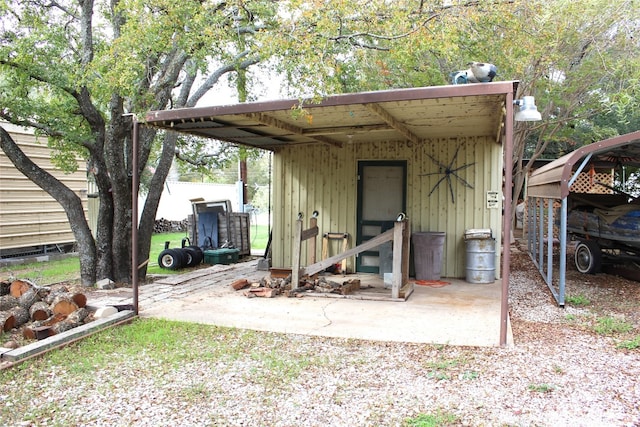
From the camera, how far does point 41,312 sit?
5.16 meters

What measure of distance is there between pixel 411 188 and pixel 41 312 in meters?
5.43

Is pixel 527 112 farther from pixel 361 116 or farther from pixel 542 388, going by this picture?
pixel 542 388

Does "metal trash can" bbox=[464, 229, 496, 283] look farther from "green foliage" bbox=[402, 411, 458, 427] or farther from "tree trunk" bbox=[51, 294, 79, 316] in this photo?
"tree trunk" bbox=[51, 294, 79, 316]

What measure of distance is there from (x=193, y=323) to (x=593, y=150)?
515cm

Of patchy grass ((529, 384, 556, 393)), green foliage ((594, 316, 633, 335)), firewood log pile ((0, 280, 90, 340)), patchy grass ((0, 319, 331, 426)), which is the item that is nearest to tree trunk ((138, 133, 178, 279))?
firewood log pile ((0, 280, 90, 340))

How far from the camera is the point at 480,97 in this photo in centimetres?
473

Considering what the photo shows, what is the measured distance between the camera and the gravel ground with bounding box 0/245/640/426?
3043 mm

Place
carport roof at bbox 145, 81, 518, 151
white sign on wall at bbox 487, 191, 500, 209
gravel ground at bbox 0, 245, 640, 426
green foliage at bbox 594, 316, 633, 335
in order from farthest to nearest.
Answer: white sign on wall at bbox 487, 191, 500, 209, green foliage at bbox 594, 316, 633, 335, carport roof at bbox 145, 81, 518, 151, gravel ground at bbox 0, 245, 640, 426

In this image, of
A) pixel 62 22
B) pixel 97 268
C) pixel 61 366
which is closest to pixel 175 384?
pixel 61 366

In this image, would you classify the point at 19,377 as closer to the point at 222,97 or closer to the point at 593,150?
the point at 593,150

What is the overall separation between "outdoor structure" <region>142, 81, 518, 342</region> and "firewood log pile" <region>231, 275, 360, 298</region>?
63 cm

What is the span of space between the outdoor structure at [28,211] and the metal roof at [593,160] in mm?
9722

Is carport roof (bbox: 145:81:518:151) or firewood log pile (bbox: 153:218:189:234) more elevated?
carport roof (bbox: 145:81:518:151)

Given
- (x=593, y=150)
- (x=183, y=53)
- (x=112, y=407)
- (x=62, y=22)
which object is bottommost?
(x=112, y=407)
